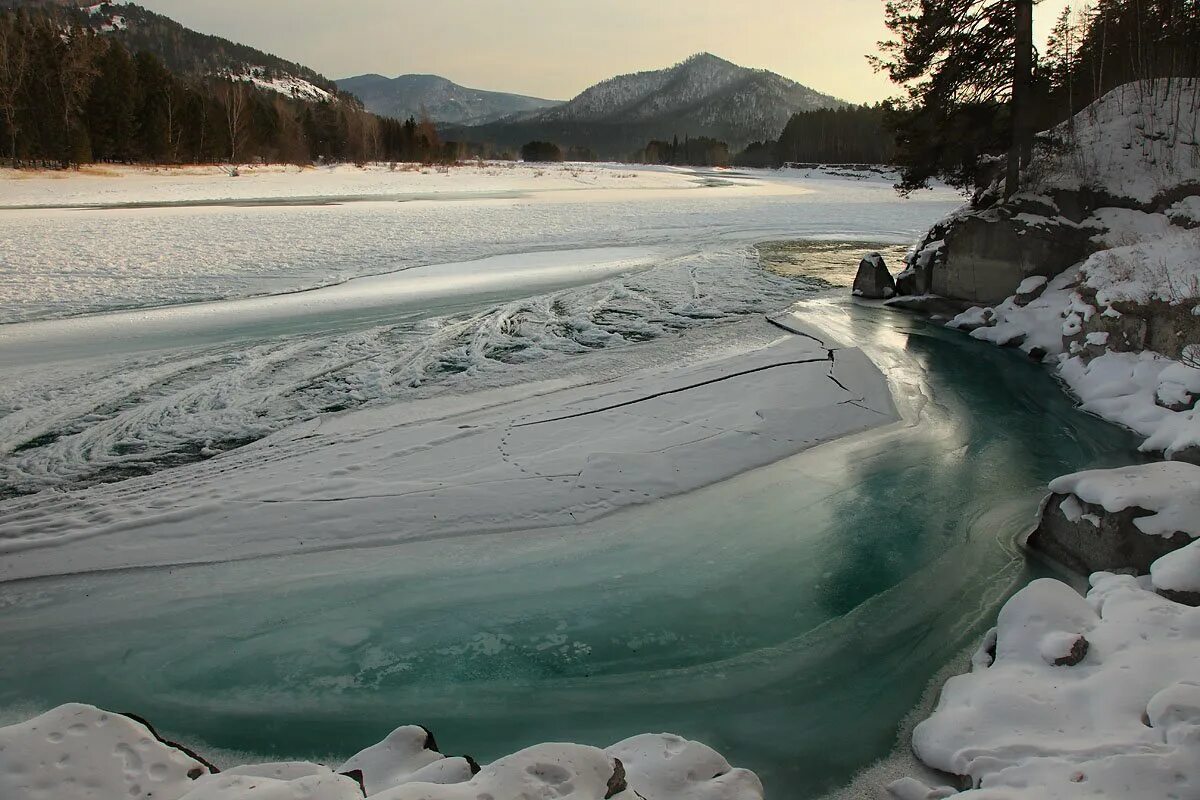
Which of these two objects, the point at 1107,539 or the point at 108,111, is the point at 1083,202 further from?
the point at 108,111

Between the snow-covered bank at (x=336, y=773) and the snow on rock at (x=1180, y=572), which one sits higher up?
the snow on rock at (x=1180, y=572)

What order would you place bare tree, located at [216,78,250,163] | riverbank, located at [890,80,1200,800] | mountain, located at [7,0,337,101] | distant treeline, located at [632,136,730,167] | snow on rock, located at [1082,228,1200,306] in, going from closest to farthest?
riverbank, located at [890,80,1200,800] → snow on rock, located at [1082,228,1200,306] → bare tree, located at [216,78,250,163] → distant treeline, located at [632,136,730,167] → mountain, located at [7,0,337,101]

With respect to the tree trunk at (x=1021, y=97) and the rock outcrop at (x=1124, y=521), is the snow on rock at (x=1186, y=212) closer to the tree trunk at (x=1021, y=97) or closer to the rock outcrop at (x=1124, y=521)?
the tree trunk at (x=1021, y=97)

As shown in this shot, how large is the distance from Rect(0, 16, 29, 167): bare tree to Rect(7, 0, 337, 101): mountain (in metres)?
110

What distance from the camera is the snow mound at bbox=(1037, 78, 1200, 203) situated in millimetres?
12312

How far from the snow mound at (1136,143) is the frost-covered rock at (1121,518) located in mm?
9243

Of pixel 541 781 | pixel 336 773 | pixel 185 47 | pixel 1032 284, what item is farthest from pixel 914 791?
pixel 185 47

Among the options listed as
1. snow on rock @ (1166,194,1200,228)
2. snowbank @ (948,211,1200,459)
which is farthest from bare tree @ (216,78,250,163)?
snow on rock @ (1166,194,1200,228)

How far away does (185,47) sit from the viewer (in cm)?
15138

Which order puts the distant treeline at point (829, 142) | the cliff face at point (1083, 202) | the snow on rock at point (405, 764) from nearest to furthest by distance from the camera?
the snow on rock at point (405, 764)
the cliff face at point (1083, 202)
the distant treeline at point (829, 142)

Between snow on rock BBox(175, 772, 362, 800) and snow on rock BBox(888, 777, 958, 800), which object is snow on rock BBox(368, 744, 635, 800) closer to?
snow on rock BBox(175, 772, 362, 800)

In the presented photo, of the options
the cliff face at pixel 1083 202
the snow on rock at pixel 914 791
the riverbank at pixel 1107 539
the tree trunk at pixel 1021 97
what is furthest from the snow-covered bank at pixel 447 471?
the tree trunk at pixel 1021 97

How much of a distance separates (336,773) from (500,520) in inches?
118

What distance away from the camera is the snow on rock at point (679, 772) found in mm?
3035
